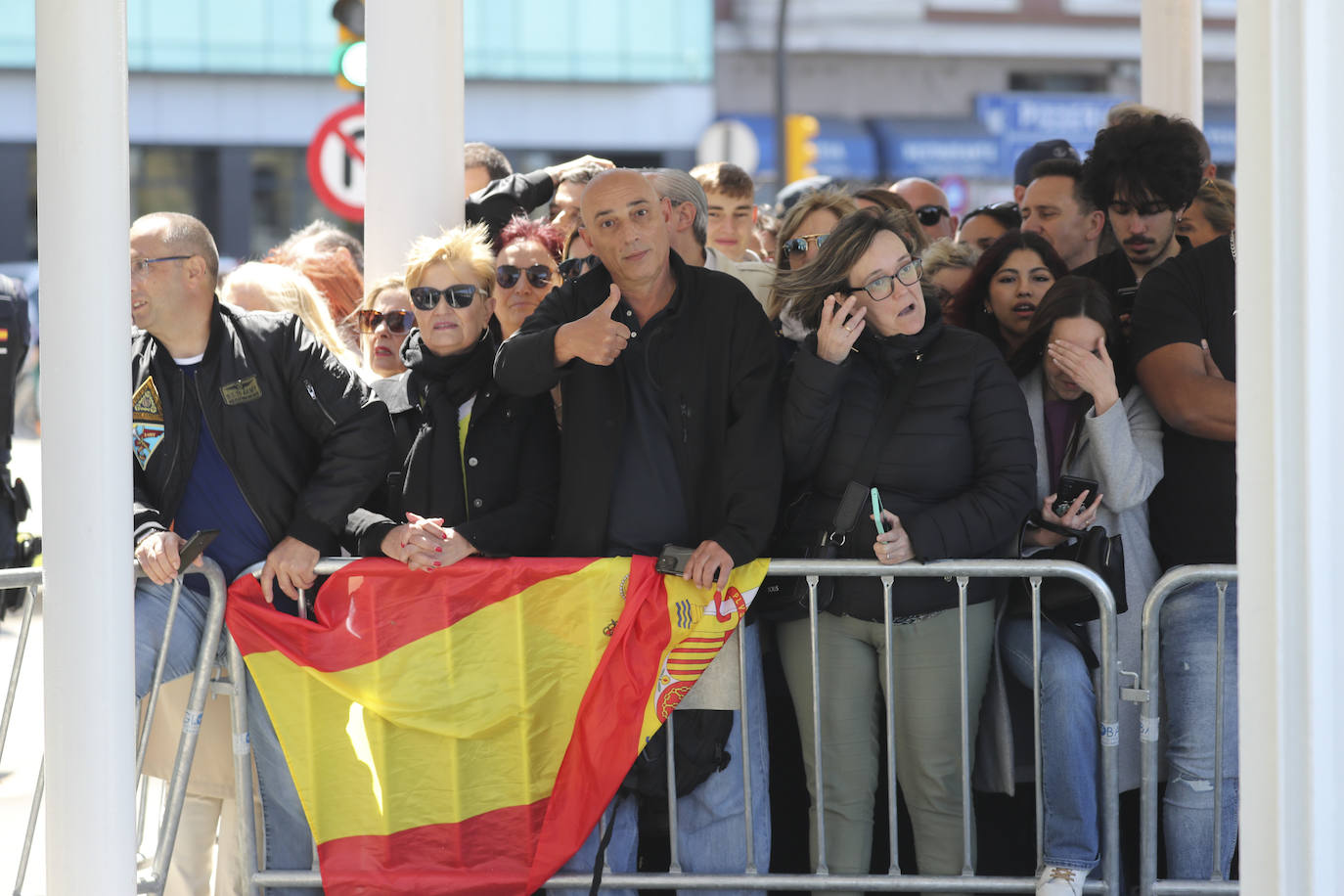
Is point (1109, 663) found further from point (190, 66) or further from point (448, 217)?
point (190, 66)

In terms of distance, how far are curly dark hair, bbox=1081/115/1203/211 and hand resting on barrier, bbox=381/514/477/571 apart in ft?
8.13

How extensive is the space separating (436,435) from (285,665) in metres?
0.75

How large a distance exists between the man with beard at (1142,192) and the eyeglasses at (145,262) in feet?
9.37

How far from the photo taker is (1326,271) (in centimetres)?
249

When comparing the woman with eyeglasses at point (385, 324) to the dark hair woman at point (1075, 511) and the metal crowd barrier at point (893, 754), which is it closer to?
the metal crowd barrier at point (893, 754)

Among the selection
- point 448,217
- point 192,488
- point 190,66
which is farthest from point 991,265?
point 190,66

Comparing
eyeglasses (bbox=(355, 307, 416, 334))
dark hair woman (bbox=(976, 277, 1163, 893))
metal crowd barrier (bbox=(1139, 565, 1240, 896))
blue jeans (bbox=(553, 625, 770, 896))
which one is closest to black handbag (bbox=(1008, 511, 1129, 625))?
dark hair woman (bbox=(976, 277, 1163, 893))

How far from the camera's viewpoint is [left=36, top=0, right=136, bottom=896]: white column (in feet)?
9.93

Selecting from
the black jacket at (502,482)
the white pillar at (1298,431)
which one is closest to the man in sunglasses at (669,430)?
the black jacket at (502,482)

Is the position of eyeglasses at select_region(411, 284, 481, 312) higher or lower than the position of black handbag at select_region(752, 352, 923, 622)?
higher

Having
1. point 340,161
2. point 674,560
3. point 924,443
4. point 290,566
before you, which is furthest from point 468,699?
point 340,161

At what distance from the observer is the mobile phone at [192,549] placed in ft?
13.2

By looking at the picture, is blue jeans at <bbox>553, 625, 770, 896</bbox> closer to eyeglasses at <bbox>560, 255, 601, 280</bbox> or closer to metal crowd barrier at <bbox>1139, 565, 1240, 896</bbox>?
metal crowd barrier at <bbox>1139, 565, 1240, 896</bbox>

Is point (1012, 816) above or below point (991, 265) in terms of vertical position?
below
